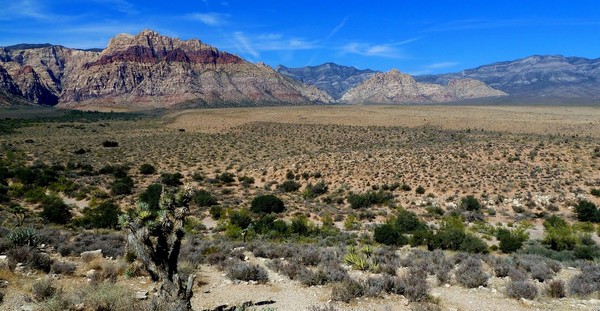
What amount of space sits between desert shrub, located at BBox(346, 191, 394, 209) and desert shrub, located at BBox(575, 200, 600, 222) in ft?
36.5

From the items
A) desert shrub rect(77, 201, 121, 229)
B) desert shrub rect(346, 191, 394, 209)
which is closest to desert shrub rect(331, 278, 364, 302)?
desert shrub rect(77, 201, 121, 229)

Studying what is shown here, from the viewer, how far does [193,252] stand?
46.2 ft

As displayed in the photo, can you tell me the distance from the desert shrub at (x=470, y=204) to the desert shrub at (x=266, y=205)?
11.8m

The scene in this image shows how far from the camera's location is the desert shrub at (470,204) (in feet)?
86.3

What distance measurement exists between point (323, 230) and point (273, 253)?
6.96 meters

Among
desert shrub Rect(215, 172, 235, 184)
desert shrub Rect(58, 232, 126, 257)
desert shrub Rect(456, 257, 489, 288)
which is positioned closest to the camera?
Answer: desert shrub Rect(456, 257, 489, 288)

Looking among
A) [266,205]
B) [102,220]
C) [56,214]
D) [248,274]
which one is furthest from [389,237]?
[56,214]

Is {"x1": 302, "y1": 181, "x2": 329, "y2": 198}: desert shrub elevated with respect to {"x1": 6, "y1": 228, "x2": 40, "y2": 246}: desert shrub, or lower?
lower

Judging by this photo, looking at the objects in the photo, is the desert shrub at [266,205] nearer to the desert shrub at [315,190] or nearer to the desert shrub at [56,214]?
the desert shrub at [315,190]

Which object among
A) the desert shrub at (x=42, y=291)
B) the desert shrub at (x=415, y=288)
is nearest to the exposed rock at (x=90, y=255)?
the desert shrub at (x=42, y=291)

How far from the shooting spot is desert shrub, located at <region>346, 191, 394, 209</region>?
2769 centimetres

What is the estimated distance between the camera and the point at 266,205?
86.0 ft

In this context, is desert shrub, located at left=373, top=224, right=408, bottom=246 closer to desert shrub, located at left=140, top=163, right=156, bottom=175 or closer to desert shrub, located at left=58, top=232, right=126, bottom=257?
desert shrub, located at left=58, top=232, right=126, bottom=257

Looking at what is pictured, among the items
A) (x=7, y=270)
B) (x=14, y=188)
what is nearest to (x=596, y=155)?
(x=7, y=270)
